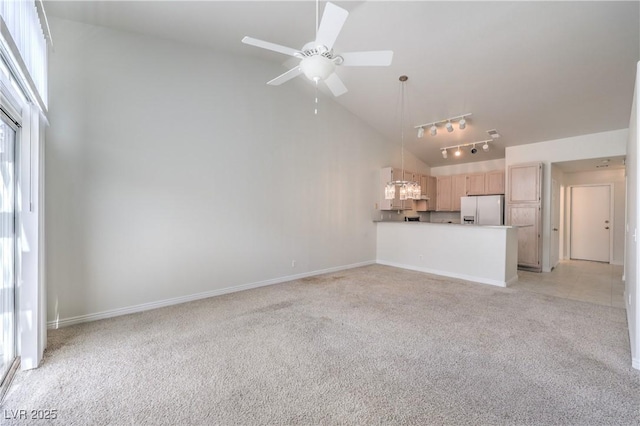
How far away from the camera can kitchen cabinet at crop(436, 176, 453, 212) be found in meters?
7.55

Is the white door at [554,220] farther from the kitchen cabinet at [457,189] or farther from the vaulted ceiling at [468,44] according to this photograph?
the kitchen cabinet at [457,189]

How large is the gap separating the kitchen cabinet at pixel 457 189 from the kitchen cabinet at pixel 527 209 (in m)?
1.18

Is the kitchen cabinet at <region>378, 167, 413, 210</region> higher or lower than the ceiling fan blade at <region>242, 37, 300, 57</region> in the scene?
lower

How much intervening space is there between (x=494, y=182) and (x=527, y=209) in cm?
110

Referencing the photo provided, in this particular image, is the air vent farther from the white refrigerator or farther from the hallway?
the hallway

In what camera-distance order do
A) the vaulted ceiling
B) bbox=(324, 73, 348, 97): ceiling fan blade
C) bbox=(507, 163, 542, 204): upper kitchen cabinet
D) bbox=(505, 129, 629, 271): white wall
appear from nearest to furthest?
bbox=(324, 73, 348, 97): ceiling fan blade, the vaulted ceiling, bbox=(505, 129, 629, 271): white wall, bbox=(507, 163, 542, 204): upper kitchen cabinet

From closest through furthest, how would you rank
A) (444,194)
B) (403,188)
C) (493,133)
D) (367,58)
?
(367,58)
(403,188)
(493,133)
(444,194)

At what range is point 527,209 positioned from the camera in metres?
5.84

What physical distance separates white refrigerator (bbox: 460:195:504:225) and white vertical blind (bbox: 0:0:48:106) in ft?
24.1

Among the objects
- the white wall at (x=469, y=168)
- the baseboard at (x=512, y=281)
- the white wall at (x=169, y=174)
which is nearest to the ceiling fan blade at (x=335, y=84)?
the white wall at (x=169, y=174)

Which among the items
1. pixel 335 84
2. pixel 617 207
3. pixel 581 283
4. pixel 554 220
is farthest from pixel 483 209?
pixel 335 84

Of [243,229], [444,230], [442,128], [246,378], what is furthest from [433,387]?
[442,128]

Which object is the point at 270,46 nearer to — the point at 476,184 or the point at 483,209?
the point at 483,209

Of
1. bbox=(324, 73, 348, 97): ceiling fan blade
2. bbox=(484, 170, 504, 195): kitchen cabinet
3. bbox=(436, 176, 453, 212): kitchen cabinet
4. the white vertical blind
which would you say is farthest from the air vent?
the white vertical blind
